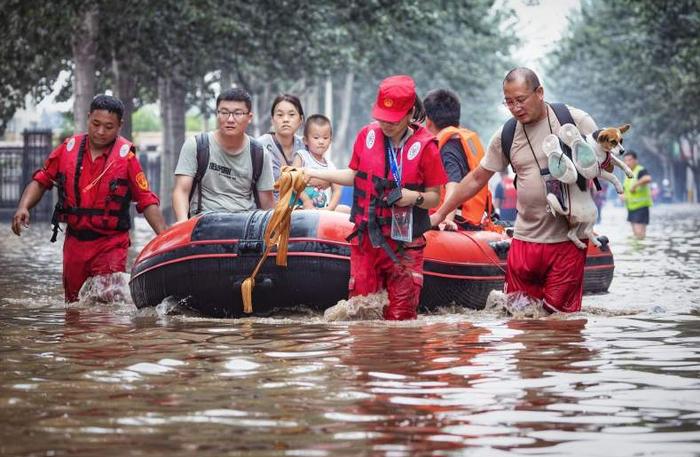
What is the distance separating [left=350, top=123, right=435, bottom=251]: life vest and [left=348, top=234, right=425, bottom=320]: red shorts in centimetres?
12

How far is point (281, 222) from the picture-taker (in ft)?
31.3

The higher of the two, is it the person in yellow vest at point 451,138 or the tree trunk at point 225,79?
the tree trunk at point 225,79

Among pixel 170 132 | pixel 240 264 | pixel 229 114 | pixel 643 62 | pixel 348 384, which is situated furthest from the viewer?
pixel 643 62

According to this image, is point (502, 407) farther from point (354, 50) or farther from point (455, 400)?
point (354, 50)

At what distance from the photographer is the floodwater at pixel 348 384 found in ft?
17.4

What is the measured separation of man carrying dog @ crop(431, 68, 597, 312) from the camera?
357 inches

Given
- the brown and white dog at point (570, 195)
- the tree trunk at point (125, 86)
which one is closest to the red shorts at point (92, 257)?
the brown and white dog at point (570, 195)

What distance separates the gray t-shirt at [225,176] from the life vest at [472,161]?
133cm

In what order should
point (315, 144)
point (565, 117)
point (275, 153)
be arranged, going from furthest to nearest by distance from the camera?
1. point (315, 144)
2. point (275, 153)
3. point (565, 117)

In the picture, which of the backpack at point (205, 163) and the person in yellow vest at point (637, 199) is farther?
the person in yellow vest at point (637, 199)

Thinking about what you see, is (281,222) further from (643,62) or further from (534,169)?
(643,62)

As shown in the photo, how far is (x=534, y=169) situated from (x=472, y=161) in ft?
5.53

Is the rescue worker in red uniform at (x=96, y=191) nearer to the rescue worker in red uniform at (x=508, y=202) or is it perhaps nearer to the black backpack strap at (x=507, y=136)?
the black backpack strap at (x=507, y=136)

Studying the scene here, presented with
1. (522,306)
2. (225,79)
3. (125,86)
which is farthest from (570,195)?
(225,79)
